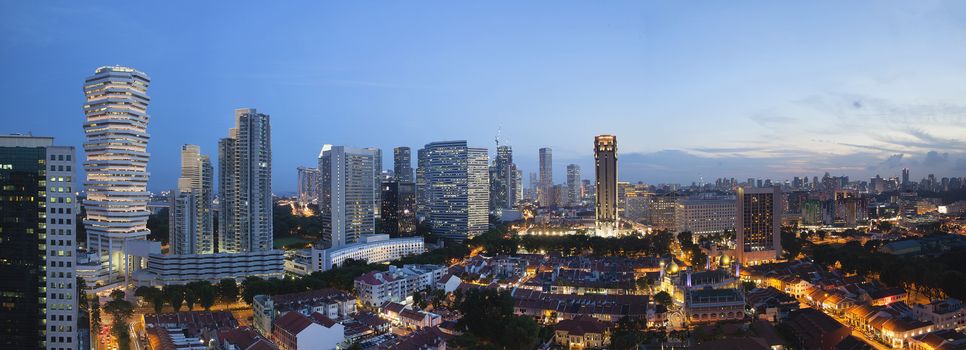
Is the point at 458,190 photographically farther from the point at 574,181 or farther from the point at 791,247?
the point at 574,181

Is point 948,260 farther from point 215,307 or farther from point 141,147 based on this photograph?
point 141,147

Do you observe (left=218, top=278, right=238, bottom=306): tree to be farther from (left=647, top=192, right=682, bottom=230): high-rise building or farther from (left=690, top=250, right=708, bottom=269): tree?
(left=647, top=192, right=682, bottom=230): high-rise building

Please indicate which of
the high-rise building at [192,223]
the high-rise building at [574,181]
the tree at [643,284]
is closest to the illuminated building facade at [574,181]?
the high-rise building at [574,181]

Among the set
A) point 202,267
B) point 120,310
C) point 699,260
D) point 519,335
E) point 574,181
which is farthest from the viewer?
point 574,181

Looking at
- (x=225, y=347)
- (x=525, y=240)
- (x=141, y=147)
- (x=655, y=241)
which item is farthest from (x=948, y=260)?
(x=141, y=147)

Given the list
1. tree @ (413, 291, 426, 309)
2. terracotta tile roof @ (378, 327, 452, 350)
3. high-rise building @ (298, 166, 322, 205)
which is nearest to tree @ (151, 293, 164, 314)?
tree @ (413, 291, 426, 309)

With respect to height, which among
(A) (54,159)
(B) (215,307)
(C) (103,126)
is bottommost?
(B) (215,307)

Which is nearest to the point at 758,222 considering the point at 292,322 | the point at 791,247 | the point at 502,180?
the point at 791,247
